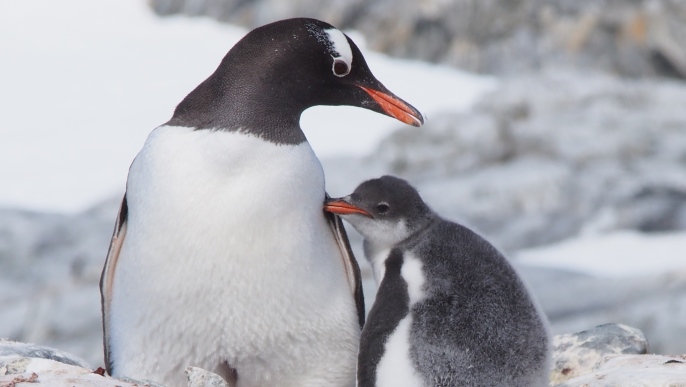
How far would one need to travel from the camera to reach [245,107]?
11.0ft

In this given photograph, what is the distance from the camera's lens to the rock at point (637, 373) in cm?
332

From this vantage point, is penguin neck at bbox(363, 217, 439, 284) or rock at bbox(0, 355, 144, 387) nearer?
rock at bbox(0, 355, 144, 387)

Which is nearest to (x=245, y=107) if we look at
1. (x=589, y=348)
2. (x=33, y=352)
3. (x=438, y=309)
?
(x=438, y=309)

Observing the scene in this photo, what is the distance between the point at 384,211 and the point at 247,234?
0.46 metres

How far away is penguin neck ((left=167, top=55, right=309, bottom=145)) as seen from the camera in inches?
132

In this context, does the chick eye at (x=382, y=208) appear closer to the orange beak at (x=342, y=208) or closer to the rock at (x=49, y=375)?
the orange beak at (x=342, y=208)

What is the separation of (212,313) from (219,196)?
0.34m

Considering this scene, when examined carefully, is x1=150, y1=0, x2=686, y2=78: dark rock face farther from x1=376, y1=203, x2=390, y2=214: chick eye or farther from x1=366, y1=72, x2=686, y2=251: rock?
x1=376, y1=203, x2=390, y2=214: chick eye

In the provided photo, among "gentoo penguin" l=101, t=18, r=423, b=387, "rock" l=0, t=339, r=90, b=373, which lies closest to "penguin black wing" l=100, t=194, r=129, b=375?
"gentoo penguin" l=101, t=18, r=423, b=387

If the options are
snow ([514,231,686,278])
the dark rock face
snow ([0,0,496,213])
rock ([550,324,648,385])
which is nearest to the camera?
rock ([550,324,648,385])

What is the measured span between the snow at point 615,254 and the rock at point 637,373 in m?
6.98

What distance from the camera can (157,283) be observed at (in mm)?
3338

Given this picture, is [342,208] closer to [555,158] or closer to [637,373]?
[637,373]

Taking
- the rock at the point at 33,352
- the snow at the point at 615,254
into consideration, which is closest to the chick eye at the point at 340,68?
the rock at the point at 33,352
